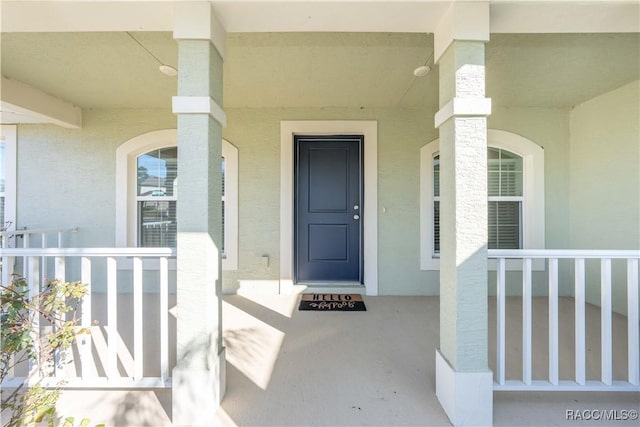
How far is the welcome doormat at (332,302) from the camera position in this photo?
3.40 meters

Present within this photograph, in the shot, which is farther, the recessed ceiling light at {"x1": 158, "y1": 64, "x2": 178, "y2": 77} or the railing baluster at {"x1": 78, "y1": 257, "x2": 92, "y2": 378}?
the recessed ceiling light at {"x1": 158, "y1": 64, "x2": 178, "y2": 77}

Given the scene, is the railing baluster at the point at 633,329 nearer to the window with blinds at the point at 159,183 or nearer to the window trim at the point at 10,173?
the window with blinds at the point at 159,183

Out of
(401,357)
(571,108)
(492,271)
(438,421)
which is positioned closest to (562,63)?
(571,108)

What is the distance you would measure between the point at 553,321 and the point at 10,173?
6028 mm

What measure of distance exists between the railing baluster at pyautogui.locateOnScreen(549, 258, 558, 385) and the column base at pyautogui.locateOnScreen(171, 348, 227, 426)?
6.64ft

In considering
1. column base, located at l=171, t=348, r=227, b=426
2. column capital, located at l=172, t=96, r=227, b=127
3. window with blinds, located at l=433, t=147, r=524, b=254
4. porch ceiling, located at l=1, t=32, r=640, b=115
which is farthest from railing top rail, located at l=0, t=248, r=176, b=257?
window with blinds, located at l=433, t=147, r=524, b=254

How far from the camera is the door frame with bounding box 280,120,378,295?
3895mm

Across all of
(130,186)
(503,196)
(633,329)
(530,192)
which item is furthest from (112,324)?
(530,192)

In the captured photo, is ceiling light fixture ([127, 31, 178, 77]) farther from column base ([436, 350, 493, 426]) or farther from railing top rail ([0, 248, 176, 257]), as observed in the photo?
column base ([436, 350, 493, 426])

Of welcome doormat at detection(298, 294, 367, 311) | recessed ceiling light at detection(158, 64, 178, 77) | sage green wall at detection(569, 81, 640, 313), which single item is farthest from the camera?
welcome doormat at detection(298, 294, 367, 311)

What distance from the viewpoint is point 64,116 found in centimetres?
371

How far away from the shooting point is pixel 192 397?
167 cm

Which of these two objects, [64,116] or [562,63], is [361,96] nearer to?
[562,63]

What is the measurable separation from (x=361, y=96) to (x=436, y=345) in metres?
2.75
